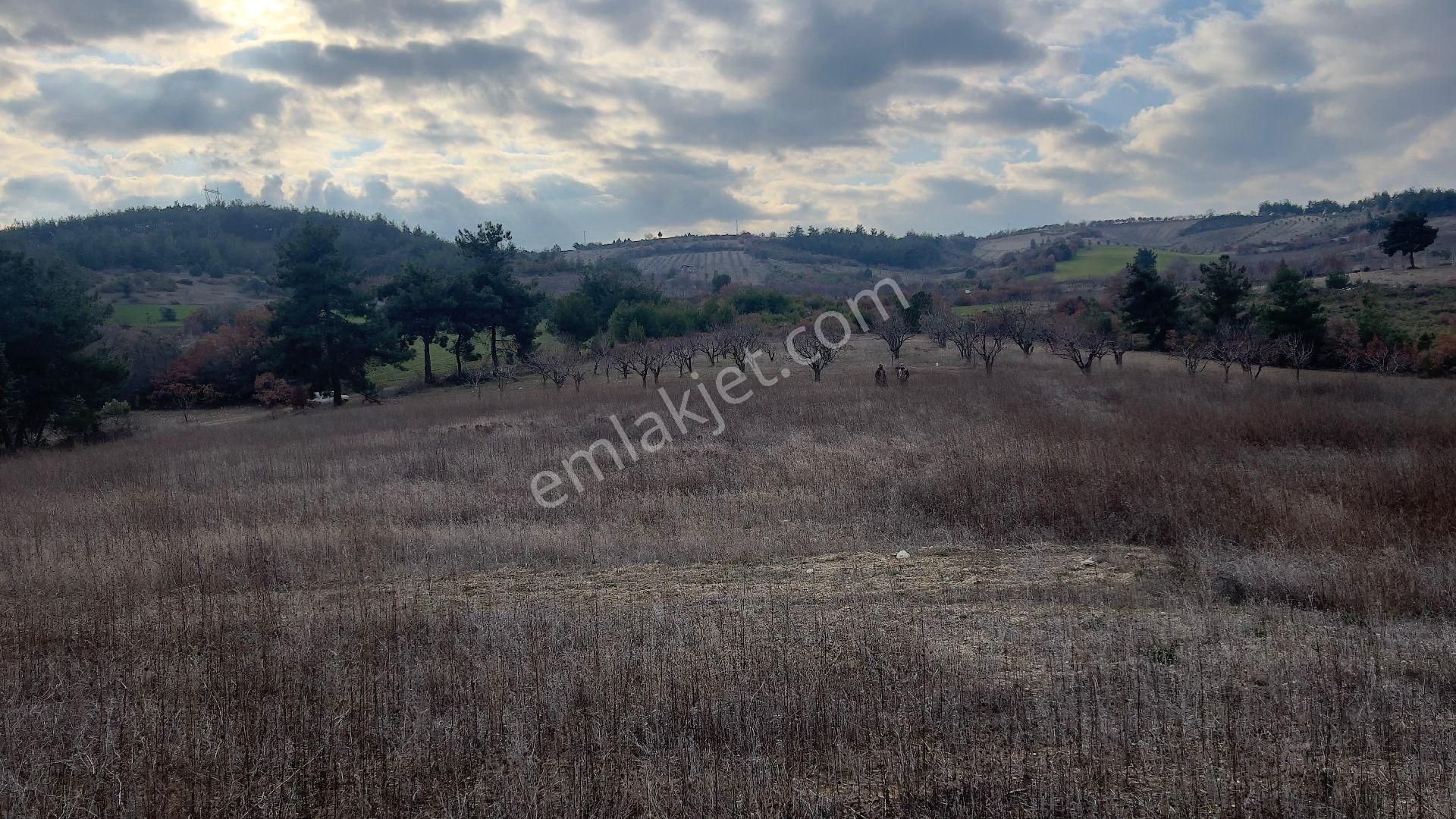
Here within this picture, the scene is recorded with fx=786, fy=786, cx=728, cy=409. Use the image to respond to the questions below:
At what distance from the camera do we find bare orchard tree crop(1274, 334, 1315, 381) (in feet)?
102

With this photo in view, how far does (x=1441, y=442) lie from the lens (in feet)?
45.4

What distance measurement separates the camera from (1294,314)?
3441 centimetres

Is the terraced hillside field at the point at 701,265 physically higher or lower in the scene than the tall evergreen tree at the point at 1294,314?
higher

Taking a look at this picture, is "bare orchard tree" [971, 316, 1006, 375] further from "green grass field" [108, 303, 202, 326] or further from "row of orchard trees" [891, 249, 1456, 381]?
"green grass field" [108, 303, 202, 326]

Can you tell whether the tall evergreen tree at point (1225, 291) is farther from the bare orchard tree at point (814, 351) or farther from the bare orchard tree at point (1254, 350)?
the bare orchard tree at point (814, 351)

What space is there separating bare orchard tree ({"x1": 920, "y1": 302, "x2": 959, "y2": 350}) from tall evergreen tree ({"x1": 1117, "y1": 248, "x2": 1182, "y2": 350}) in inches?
372

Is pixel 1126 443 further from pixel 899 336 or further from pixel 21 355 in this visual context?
pixel 21 355

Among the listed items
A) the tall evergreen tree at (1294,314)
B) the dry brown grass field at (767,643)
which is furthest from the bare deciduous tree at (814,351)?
the dry brown grass field at (767,643)

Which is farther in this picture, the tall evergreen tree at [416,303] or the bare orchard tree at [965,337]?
the tall evergreen tree at [416,303]

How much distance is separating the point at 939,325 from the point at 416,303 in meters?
28.8

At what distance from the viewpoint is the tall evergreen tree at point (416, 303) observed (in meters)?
42.6

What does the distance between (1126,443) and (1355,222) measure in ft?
414

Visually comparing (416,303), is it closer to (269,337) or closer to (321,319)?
(321,319)

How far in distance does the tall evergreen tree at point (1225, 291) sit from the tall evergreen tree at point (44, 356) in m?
48.4
